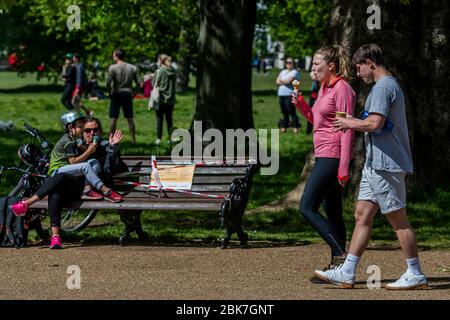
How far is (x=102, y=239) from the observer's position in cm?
1262

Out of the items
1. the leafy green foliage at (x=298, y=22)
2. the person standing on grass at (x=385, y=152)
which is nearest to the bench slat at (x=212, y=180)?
the person standing on grass at (x=385, y=152)

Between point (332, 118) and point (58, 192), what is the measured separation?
327cm

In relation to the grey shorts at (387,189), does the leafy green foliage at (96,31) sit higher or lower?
higher

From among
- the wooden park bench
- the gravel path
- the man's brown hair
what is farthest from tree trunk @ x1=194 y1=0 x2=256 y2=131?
the man's brown hair

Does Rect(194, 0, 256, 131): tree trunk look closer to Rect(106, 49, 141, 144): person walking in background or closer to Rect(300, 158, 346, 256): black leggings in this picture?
Rect(106, 49, 141, 144): person walking in background

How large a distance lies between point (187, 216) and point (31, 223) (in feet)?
9.39

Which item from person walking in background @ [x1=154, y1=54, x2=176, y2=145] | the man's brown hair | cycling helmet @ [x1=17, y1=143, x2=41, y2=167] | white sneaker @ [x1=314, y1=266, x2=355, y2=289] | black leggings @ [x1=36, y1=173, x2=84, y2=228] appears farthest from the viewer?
person walking in background @ [x1=154, y1=54, x2=176, y2=145]

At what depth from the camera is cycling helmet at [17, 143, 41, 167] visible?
12.7 m

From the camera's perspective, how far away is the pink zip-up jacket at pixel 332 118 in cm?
967

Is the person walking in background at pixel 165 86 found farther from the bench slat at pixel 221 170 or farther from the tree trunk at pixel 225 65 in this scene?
the bench slat at pixel 221 170

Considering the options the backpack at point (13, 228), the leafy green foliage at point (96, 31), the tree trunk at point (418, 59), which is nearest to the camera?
the backpack at point (13, 228)

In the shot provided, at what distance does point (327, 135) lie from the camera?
32.2 ft

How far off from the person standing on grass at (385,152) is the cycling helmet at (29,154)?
458cm
